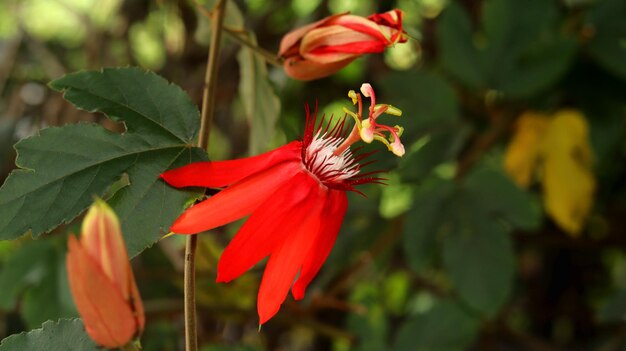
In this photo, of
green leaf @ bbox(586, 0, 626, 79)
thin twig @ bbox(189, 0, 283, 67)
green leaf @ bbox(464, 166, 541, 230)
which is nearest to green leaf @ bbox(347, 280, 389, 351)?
green leaf @ bbox(464, 166, 541, 230)

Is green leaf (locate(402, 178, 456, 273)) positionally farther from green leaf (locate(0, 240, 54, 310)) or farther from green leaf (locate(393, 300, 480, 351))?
green leaf (locate(0, 240, 54, 310))

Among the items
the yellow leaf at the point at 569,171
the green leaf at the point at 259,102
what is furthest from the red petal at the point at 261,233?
the yellow leaf at the point at 569,171

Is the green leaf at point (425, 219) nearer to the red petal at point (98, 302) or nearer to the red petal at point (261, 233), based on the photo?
the red petal at point (261, 233)

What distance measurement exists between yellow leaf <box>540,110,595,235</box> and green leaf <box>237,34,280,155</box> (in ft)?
2.17

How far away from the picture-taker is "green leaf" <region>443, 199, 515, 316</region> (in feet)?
3.91

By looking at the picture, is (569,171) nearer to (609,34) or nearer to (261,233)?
(609,34)

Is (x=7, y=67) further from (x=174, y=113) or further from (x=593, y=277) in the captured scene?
(x=593, y=277)

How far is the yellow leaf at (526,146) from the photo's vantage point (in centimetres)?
137

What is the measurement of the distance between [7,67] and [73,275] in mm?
1319

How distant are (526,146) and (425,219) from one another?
0.25 meters

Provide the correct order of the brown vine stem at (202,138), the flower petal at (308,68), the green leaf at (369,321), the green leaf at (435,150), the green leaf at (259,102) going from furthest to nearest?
the green leaf at (369,321) → the green leaf at (435,150) → the green leaf at (259,102) → the flower petal at (308,68) → the brown vine stem at (202,138)

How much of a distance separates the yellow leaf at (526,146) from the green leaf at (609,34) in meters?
0.16

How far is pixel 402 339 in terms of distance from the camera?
53.2 inches

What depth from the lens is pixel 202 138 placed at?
0.62 metres
